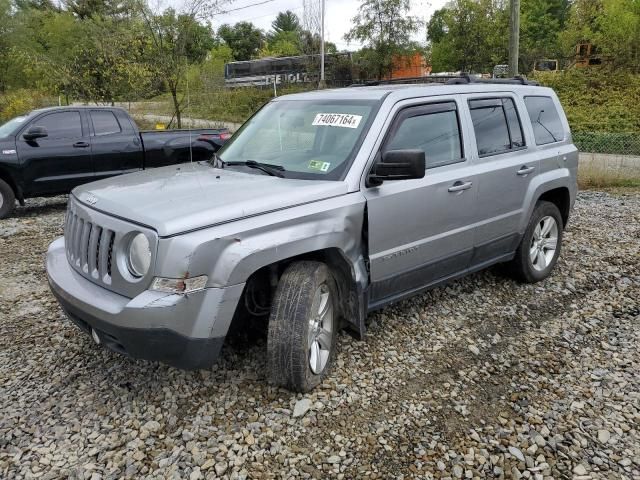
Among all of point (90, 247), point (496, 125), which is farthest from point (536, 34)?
point (90, 247)

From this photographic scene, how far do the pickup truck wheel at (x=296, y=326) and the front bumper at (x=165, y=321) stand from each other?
0.33 meters

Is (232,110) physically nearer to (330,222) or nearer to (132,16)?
(132,16)

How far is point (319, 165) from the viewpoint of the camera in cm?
350

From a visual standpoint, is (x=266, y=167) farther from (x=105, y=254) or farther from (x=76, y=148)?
(x=76, y=148)

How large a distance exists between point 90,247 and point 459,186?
2524 mm

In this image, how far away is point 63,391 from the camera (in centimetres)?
329

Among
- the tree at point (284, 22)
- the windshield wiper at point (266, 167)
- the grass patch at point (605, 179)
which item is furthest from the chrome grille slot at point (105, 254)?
the tree at point (284, 22)

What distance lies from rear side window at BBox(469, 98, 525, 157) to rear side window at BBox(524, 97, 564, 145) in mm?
269

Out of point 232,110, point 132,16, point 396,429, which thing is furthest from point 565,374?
point 232,110

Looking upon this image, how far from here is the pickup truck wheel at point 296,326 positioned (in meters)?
3.04

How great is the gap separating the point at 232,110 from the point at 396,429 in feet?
78.9

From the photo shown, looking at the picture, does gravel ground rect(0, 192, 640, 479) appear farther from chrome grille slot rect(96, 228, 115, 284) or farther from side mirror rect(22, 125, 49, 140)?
side mirror rect(22, 125, 49, 140)

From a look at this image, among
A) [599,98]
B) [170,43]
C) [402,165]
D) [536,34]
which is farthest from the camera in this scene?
[536,34]

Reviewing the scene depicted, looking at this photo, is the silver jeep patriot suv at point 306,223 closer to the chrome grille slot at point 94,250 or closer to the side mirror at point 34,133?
the chrome grille slot at point 94,250
